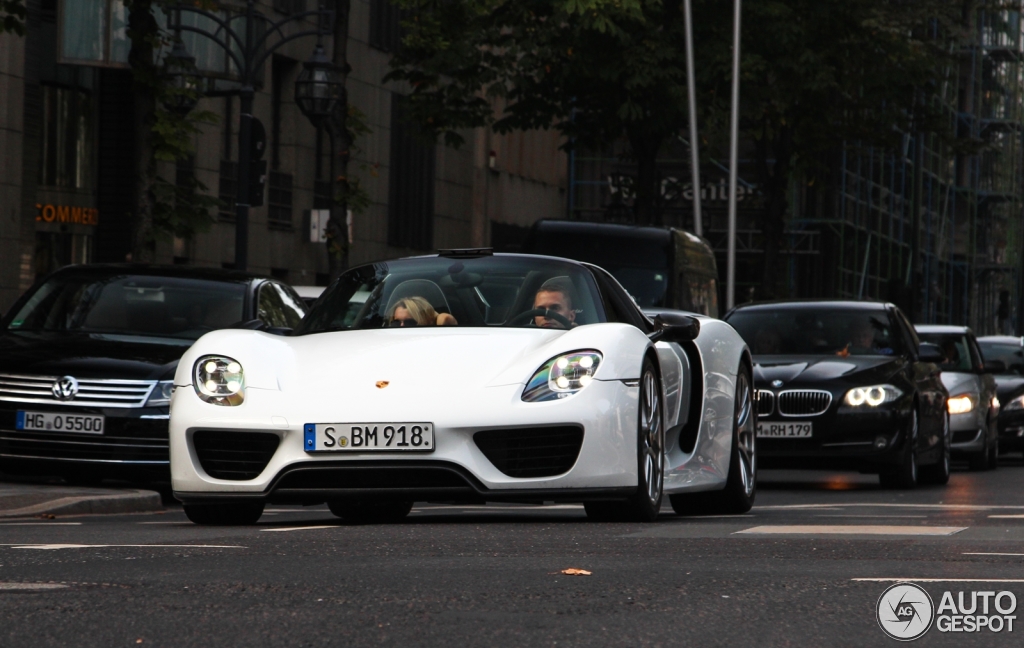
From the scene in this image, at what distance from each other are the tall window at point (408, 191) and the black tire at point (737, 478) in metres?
35.9

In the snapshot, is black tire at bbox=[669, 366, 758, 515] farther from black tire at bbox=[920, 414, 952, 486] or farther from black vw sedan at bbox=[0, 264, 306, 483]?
black tire at bbox=[920, 414, 952, 486]

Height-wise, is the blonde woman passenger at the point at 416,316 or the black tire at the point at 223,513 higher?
the blonde woman passenger at the point at 416,316

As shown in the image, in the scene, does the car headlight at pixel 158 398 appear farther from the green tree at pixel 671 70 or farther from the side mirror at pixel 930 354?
the green tree at pixel 671 70

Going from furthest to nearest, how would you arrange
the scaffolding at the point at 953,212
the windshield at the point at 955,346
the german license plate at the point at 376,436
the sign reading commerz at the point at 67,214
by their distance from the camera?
the scaffolding at the point at 953,212 → the sign reading commerz at the point at 67,214 → the windshield at the point at 955,346 → the german license plate at the point at 376,436

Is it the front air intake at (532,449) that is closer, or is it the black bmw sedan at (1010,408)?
the front air intake at (532,449)

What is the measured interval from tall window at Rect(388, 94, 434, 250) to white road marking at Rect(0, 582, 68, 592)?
4117 cm

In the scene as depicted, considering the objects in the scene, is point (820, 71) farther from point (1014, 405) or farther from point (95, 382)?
point (95, 382)

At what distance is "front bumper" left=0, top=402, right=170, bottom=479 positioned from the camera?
1316cm

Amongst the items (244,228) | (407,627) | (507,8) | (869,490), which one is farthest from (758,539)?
(507,8)

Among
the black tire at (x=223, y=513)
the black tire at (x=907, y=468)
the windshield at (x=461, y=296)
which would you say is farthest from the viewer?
the black tire at (x=907, y=468)

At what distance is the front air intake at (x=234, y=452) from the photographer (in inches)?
364

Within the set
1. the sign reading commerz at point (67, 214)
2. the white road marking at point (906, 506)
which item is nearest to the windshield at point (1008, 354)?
the white road marking at point (906, 506)

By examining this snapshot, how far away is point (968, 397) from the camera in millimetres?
22734

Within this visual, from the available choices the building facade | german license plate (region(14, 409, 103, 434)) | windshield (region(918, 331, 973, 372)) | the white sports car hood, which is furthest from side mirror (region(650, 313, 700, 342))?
windshield (region(918, 331, 973, 372))
